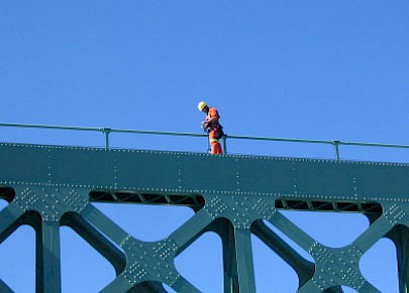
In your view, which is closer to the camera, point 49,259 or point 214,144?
point 49,259

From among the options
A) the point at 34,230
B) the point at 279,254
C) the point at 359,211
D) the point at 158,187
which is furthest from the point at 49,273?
the point at 359,211

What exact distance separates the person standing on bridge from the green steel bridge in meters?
0.22

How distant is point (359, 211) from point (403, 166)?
1385mm

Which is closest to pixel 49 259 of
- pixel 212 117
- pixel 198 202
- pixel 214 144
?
pixel 198 202

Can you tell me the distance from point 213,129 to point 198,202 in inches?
64.2

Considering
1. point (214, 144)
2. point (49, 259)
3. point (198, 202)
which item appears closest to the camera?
point (49, 259)

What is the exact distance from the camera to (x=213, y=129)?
2453 cm

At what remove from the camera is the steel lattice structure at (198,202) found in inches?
885

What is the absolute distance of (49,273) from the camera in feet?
71.7

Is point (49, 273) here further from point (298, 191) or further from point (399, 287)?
point (399, 287)

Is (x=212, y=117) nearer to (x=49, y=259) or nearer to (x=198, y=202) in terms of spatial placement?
(x=198, y=202)

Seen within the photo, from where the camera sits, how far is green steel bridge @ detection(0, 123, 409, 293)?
22469mm

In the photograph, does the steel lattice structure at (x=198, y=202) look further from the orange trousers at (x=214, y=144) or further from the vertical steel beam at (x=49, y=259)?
the orange trousers at (x=214, y=144)

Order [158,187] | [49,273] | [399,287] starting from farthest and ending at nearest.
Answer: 1. [399,287]
2. [158,187]
3. [49,273]
